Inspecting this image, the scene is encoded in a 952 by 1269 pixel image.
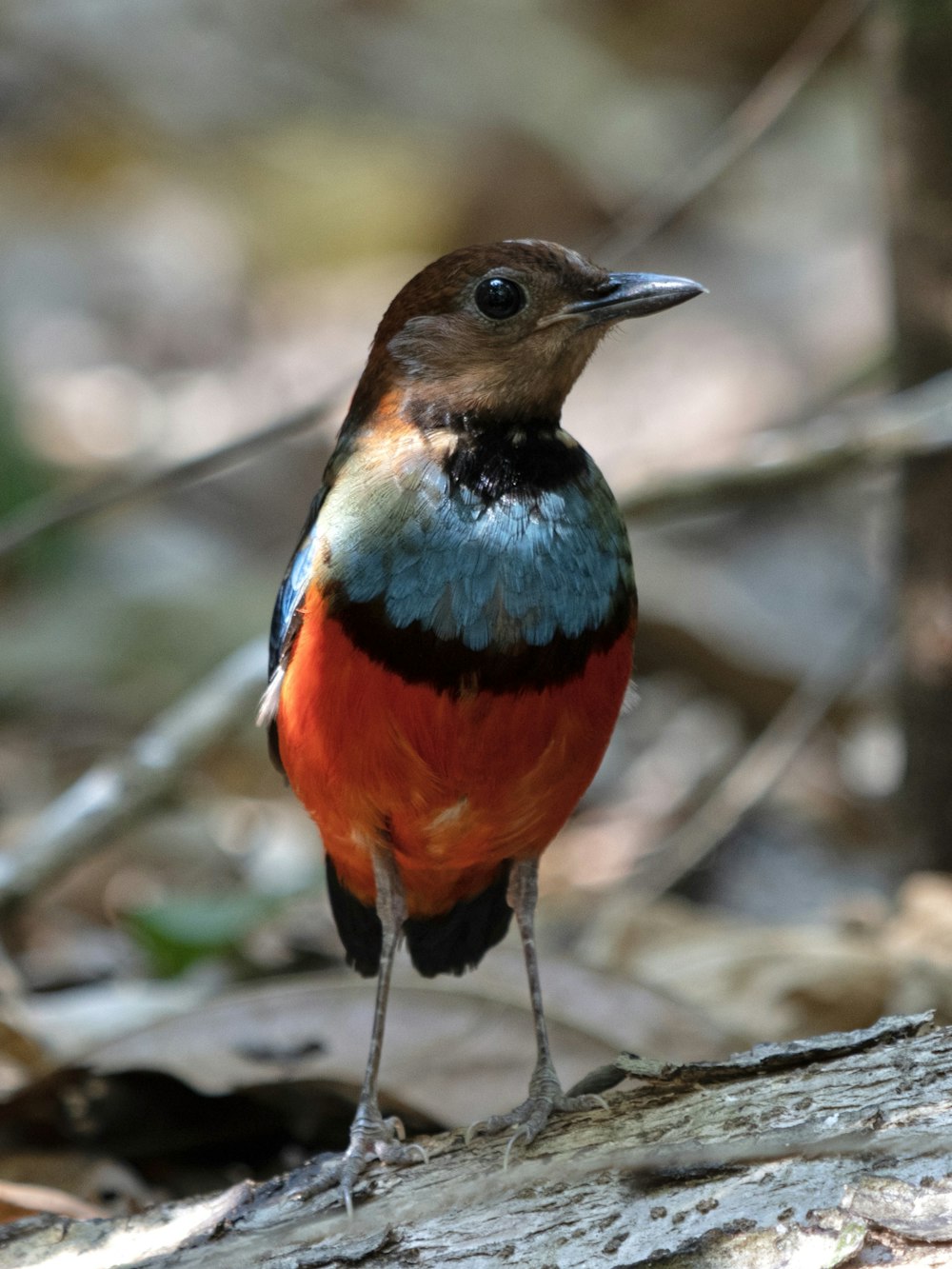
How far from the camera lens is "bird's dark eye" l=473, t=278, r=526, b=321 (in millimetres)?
4238

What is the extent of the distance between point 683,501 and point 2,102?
11.5 m

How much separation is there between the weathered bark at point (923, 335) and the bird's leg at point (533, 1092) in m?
2.19

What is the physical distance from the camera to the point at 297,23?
16.8 meters

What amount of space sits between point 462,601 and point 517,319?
80 cm

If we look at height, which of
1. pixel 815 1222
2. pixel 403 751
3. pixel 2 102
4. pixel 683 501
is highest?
pixel 2 102

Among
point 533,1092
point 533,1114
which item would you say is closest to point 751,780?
point 533,1092

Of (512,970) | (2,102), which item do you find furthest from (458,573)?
(2,102)

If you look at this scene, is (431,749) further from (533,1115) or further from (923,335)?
(923,335)

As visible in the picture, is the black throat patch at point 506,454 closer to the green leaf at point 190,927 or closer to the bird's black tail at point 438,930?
the bird's black tail at point 438,930

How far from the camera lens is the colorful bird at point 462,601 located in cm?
396

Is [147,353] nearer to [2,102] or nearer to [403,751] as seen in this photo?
[2,102]

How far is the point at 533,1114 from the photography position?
13.3 ft

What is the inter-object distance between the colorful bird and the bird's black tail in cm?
40

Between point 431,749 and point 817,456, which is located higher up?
point 817,456
